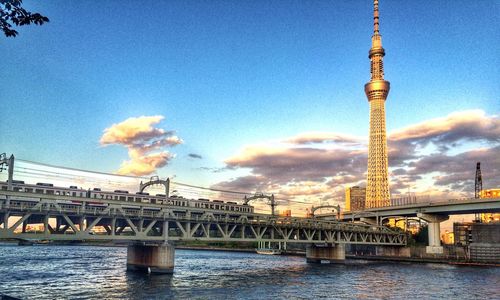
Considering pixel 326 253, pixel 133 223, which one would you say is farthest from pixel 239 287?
pixel 326 253

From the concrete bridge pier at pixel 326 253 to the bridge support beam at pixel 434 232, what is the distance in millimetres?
37769

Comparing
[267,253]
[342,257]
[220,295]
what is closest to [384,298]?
[220,295]

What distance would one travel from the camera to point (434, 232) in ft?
484

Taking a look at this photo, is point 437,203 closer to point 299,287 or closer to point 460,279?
point 460,279

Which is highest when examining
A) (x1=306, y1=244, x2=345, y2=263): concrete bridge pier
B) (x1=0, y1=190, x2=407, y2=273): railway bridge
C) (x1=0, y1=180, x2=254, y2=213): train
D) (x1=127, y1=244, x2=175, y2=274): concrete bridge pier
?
(x1=0, y1=180, x2=254, y2=213): train

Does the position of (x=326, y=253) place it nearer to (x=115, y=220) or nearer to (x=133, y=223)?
(x=133, y=223)

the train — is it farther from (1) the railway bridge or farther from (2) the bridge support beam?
(2) the bridge support beam

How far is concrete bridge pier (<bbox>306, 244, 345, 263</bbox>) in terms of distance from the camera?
124062 mm

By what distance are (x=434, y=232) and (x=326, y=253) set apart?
152 feet

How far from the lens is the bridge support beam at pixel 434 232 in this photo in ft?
470

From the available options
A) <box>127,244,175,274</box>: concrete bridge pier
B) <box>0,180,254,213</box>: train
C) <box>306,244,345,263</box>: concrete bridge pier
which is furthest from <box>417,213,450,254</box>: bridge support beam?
<box>127,244,175,274</box>: concrete bridge pier

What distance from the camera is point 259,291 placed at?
5978 cm

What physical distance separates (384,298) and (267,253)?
144m

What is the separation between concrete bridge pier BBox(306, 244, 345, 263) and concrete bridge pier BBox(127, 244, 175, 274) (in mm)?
61119
